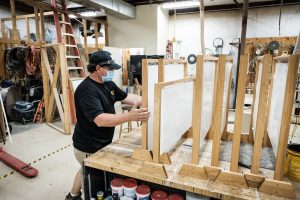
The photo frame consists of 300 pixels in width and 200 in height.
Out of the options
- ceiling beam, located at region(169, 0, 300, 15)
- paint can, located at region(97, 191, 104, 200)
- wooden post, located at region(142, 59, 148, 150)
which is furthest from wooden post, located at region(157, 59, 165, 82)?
ceiling beam, located at region(169, 0, 300, 15)

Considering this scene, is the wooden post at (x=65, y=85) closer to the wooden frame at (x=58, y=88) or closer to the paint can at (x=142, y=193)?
the wooden frame at (x=58, y=88)

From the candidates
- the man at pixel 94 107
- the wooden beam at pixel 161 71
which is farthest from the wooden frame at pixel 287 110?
the man at pixel 94 107

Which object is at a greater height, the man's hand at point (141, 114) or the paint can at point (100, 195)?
the man's hand at point (141, 114)

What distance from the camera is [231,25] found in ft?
23.0

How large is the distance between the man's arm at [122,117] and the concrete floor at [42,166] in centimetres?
147

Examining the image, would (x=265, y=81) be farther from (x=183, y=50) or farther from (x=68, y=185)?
(x=183, y=50)

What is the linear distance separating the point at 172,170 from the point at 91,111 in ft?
2.46

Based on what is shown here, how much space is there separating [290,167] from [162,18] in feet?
21.3

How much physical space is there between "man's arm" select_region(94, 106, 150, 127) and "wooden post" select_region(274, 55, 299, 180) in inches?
29.7

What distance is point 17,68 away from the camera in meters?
5.52

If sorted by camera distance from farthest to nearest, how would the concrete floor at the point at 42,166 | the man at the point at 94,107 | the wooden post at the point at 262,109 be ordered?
the concrete floor at the point at 42,166 → the man at the point at 94,107 → the wooden post at the point at 262,109

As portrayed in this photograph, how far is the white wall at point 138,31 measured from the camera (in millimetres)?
6695

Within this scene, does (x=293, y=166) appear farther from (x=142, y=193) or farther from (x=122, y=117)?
(x=122, y=117)

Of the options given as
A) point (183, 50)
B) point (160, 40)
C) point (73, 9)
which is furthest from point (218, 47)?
point (73, 9)
